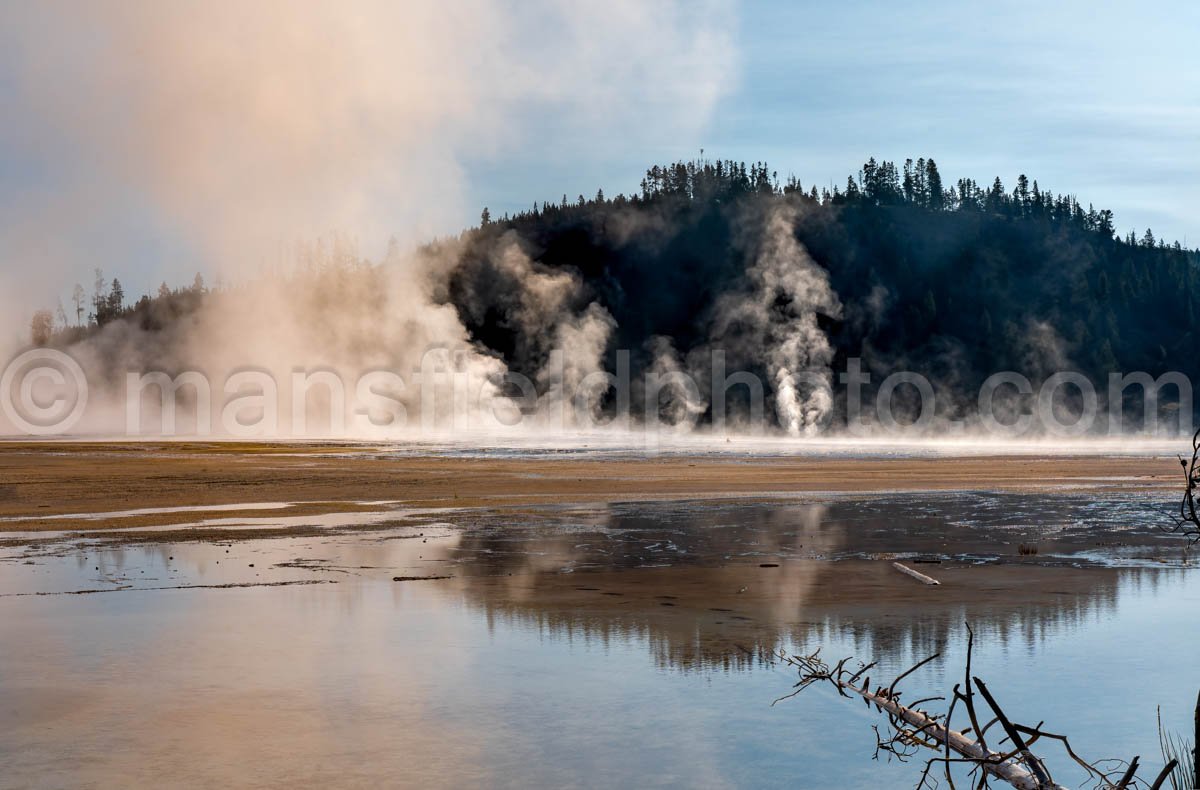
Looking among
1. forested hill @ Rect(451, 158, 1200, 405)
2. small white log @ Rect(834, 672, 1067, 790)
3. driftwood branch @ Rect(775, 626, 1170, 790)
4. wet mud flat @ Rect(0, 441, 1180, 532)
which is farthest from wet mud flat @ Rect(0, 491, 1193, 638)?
forested hill @ Rect(451, 158, 1200, 405)

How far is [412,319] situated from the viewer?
5256 inches

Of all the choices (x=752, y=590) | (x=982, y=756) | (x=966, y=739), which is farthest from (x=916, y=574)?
(x=982, y=756)

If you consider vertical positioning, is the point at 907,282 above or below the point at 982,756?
above

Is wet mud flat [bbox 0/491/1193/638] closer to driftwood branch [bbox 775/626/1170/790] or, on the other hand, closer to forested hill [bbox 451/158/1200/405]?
driftwood branch [bbox 775/626/1170/790]

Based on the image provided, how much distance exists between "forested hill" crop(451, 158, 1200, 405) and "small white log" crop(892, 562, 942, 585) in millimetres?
130266

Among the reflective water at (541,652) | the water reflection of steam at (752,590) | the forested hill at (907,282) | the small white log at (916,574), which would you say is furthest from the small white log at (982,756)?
the forested hill at (907,282)

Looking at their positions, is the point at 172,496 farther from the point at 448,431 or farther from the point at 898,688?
the point at 448,431

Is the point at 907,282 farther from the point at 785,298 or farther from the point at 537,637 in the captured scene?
the point at 537,637

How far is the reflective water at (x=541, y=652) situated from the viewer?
902cm

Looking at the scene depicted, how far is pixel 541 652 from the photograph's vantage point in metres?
12.6

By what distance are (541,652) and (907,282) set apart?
162330mm

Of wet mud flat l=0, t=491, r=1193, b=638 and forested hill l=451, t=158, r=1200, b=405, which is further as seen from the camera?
forested hill l=451, t=158, r=1200, b=405

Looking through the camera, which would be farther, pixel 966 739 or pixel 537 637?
pixel 537 637

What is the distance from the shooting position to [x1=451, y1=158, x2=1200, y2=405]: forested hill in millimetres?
154375
